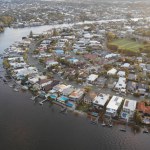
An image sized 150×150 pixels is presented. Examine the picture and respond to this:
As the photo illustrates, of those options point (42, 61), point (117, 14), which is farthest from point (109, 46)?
point (117, 14)

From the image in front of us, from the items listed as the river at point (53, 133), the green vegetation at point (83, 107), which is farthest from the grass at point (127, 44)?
the river at point (53, 133)

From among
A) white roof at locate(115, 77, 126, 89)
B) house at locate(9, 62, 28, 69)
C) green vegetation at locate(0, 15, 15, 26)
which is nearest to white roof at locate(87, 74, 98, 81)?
white roof at locate(115, 77, 126, 89)

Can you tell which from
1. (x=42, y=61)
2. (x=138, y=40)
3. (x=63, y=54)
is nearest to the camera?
(x=42, y=61)

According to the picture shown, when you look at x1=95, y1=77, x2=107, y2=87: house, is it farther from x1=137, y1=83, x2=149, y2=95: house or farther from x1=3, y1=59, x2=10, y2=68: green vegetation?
x1=3, y1=59, x2=10, y2=68: green vegetation

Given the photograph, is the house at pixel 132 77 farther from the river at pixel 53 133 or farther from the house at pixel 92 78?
the river at pixel 53 133

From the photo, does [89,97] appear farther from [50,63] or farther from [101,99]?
[50,63]

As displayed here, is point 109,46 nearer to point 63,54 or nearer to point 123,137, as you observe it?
point 63,54
